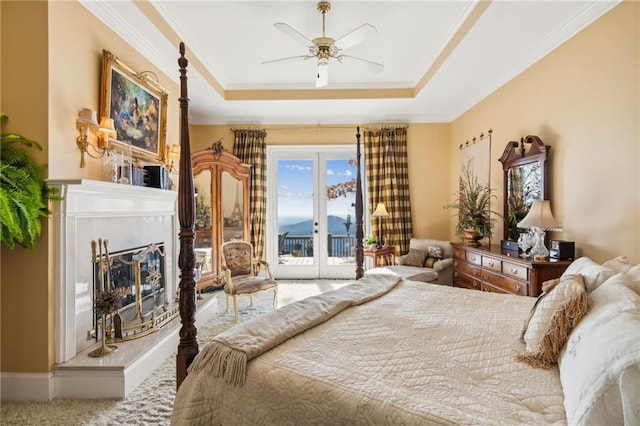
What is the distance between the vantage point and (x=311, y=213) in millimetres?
5434

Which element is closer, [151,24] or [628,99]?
[628,99]

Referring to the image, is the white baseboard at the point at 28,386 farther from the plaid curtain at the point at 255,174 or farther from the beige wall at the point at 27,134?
the plaid curtain at the point at 255,174

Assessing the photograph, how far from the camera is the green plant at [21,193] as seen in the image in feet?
5.84

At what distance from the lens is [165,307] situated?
3094 millimetres

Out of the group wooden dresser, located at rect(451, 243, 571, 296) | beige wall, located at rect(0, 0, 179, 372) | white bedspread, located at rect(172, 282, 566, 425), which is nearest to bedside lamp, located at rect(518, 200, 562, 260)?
wooden dresser, located at rect(451, 243, 571, 296)

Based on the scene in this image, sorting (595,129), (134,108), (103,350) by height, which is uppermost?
(134,108)

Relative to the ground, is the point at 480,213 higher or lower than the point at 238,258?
higher

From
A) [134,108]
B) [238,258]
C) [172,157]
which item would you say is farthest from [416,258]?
[134,108]

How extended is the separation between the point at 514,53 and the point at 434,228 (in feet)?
9.14

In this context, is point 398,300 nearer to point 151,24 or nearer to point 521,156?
point 521,156

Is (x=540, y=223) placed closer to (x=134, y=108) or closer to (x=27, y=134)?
(x=134, y=108)

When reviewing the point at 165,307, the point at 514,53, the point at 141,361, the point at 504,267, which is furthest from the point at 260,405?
the point at 514,53

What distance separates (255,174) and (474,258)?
3414 millimetres

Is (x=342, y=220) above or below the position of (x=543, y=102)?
below
